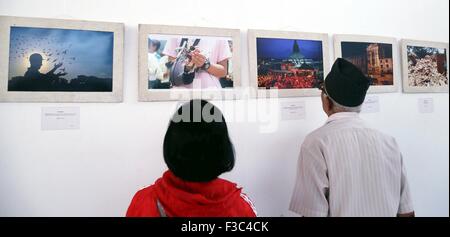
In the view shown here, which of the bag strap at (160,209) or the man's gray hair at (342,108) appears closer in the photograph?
the bag strap at (160,209)

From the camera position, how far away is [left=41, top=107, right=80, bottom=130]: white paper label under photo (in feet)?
2.81

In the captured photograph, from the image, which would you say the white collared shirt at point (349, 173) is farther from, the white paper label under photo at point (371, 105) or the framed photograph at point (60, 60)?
the framed photograph at point (60, 60)

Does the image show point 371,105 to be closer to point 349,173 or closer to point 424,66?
point 424,66

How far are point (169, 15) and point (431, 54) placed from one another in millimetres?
1253

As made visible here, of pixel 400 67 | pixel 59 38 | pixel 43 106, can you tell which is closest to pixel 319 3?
pixel 400 67

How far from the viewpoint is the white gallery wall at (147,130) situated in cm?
86

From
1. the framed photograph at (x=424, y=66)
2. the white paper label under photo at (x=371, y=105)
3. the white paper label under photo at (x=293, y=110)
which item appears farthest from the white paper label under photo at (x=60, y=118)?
the framed photograph at (x=424, y=66)

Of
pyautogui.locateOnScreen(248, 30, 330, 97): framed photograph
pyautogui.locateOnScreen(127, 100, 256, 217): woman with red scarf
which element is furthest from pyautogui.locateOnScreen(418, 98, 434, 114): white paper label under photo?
pyautogui.locateOnScreen(127, 100, 256, 217): woman with red scarf

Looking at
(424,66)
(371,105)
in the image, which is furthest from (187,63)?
(424,66)

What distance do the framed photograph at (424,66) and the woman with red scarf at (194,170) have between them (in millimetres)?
1072

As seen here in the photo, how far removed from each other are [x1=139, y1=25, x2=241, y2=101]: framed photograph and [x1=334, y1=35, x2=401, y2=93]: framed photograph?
48cm

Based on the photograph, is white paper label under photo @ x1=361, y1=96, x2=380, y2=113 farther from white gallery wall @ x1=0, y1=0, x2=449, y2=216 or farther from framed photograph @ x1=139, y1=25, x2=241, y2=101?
framed photograph @ x1=139, y1=25, x2=241, y2=101

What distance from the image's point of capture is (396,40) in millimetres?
1186

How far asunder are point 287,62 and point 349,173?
491 millimetres
